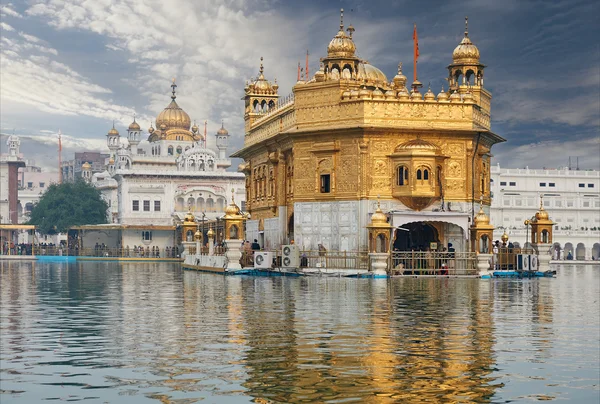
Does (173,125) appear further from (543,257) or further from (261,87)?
(543,257)

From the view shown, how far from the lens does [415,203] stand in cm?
3622

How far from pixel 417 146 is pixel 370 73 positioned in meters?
12.2

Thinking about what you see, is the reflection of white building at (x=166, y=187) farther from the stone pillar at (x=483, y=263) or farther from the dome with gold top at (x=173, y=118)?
the stone pillar at (x=483, y=263)

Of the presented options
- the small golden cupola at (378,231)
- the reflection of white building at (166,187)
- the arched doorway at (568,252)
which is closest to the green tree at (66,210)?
the reflection of white building at (166,187)

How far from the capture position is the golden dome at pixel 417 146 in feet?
117

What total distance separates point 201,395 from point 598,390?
3954mm

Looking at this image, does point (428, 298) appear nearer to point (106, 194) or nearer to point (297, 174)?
point (297, 174)

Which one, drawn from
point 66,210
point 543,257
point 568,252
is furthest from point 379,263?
point 568,252

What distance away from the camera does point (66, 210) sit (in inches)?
3310

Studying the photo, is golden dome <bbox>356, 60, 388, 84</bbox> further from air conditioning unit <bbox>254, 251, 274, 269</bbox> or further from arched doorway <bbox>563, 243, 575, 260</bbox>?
arched doorway <bbox>563, 243, 575, 260</bbox>

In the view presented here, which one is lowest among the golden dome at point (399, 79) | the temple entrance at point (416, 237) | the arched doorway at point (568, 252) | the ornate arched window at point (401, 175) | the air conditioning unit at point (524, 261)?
the arched doorway at point (568, 252)

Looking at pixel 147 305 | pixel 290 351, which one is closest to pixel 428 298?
pixel 147 305

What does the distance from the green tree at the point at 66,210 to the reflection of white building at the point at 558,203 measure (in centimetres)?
3696

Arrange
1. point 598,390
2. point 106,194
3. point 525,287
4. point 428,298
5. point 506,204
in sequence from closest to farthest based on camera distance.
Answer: point 598,390 < point 428,298 < point 525,287 < point 506,204 < point 106,194
